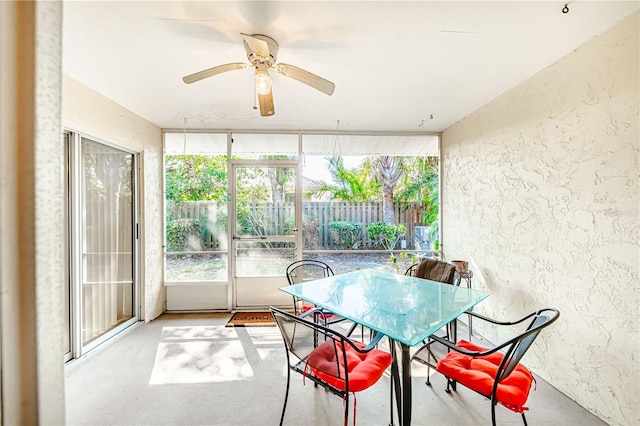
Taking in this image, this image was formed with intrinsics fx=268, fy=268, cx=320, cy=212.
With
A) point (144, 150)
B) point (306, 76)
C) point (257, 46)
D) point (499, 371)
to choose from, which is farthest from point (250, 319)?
point (257, 46)

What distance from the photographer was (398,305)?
177 centimetres

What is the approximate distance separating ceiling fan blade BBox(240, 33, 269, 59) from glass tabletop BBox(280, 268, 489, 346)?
1620mm

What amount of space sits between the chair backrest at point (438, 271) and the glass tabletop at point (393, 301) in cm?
29

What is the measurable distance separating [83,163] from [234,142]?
5.35 ft

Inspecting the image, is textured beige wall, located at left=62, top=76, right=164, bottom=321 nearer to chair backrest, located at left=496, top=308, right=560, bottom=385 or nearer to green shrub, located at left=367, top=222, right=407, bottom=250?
green shrub, located at left=367, top=222, right=407, bottom=250

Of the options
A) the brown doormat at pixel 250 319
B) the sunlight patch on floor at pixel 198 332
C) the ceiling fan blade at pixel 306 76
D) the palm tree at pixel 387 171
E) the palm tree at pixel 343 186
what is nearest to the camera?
the ceiling fan blade at pixel 306 76

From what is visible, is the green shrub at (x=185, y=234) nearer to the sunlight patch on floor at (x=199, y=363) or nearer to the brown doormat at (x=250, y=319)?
the brown doormat at (x=250, y=319)

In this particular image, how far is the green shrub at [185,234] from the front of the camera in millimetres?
3623

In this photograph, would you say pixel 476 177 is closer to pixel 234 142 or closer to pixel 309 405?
pixel 309 405

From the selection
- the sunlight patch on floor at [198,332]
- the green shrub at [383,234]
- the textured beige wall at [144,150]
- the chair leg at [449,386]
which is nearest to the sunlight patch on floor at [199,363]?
the sunlight patch on floor at [198,332]

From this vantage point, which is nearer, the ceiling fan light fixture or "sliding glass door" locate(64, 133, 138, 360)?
the ceiling fan light fixture

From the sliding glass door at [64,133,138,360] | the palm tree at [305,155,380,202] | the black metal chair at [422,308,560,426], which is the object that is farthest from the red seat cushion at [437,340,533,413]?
the palm tree at [305,155,380,202]

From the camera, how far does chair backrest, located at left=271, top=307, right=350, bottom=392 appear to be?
1.49 meters

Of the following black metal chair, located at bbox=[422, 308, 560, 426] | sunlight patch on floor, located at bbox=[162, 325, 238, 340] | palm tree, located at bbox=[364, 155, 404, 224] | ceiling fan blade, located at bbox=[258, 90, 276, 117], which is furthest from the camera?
palm tree, located at bbox=[364, 155, 404, 224]
